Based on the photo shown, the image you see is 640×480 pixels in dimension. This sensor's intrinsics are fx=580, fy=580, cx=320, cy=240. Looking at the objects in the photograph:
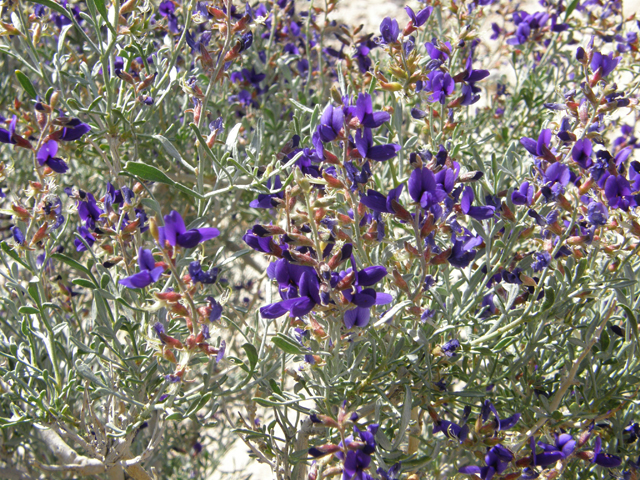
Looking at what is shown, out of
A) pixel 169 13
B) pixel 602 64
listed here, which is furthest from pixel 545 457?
pixel 169 13

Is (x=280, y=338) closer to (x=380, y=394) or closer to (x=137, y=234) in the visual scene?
(x=380, y=394)

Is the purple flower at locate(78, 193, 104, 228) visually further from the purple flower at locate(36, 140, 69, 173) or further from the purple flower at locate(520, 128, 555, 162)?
the purple flower at locate(520, 128, 555, 162)

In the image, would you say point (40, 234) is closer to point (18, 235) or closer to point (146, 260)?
point (18, 235)

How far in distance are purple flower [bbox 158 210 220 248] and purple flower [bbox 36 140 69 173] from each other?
548mm

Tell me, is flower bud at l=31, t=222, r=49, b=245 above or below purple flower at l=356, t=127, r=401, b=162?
below

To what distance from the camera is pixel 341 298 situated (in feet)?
3.19

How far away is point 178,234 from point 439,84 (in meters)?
0.73

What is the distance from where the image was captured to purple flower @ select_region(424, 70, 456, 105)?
4.33 ft

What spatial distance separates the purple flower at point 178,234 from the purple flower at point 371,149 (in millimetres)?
335

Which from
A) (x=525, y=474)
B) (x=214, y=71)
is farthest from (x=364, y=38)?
(x=525, y=474)

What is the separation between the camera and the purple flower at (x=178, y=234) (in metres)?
0.91

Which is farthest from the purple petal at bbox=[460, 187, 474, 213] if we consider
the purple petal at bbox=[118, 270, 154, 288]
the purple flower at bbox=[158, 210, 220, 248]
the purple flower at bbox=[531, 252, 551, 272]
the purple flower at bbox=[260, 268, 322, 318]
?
the purple petal at bbox=[118, 270, 154, 288]

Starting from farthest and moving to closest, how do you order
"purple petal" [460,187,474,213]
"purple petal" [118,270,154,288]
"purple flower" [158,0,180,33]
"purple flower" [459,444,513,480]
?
"purple flower" [158,0,180,33], "purple flower" [459,444,513,480], "purple petal" [460,187,474,213], "purple petal" [118,270,154,288]

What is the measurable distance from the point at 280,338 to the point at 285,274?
0.12m
